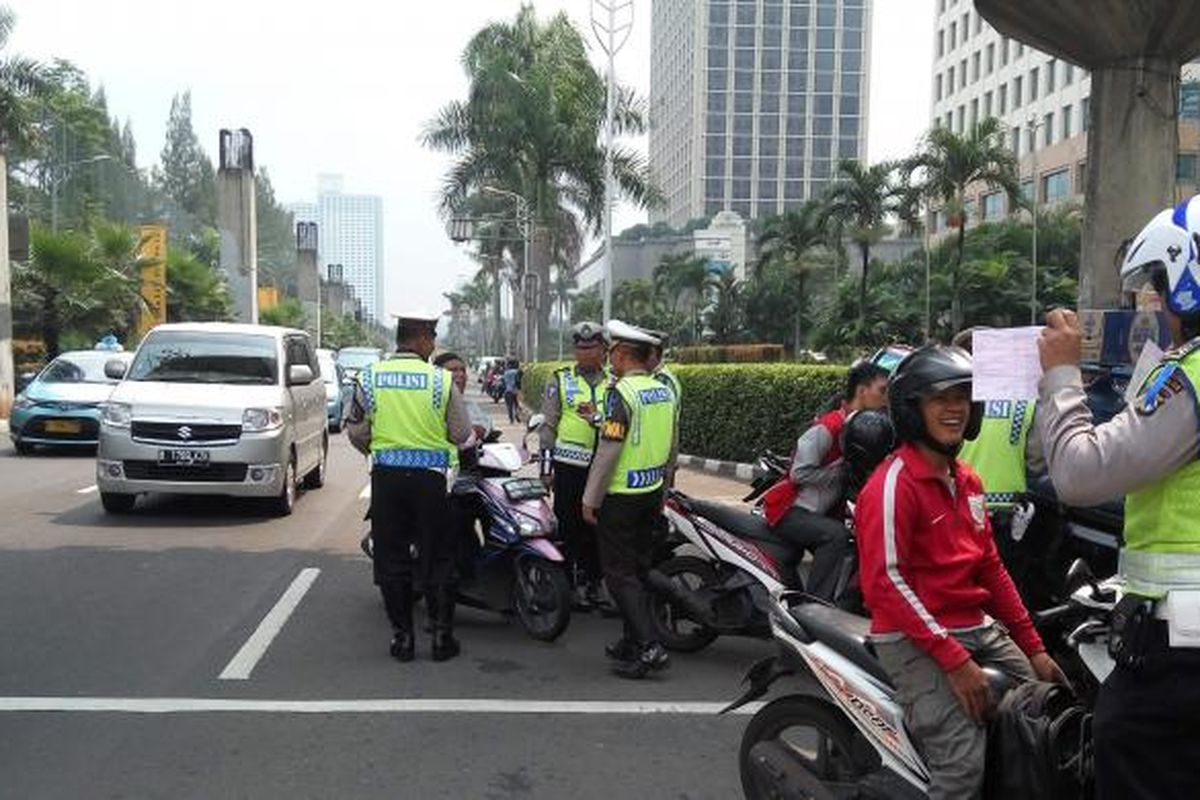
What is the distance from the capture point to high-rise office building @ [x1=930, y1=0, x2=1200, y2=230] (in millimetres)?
70688

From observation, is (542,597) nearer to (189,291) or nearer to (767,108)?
(189,291)

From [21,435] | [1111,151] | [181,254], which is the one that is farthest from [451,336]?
[1111,151]

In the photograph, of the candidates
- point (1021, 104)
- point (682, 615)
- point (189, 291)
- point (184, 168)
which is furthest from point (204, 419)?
point (184, 168)

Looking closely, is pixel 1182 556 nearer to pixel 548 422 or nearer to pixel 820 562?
pixel 820 562

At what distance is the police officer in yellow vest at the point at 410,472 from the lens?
5938 mm

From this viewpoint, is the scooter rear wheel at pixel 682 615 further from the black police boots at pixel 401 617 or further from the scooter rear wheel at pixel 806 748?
the scooter rear wheel at pixel 806 748

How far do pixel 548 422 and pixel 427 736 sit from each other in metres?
3.02

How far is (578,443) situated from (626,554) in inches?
62.0

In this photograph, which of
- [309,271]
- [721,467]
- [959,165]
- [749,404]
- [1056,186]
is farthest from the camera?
[309,271]

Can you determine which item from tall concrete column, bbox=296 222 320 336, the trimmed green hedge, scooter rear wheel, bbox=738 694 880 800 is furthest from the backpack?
tall concrete column, bbox=296 222 320 336

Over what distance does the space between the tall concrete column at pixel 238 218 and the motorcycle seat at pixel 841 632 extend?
45.2m

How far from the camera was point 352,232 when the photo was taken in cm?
15588

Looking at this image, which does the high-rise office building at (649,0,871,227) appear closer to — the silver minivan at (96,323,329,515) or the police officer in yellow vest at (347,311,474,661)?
the silver minivan at (96,323,329,515)

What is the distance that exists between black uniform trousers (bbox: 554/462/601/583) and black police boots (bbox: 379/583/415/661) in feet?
4.56
